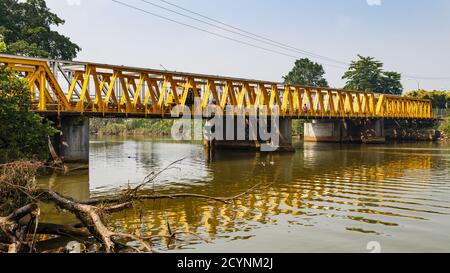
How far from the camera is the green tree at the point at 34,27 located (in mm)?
68812

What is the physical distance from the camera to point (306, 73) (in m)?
152

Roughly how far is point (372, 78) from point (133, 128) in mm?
67620

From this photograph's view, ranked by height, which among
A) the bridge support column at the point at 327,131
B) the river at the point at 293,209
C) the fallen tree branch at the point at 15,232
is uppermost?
the bridge support column at the point at 327,131

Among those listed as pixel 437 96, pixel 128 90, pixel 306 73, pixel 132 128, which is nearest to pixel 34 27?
pixel 128 90

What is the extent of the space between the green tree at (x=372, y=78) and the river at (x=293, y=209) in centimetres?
9557

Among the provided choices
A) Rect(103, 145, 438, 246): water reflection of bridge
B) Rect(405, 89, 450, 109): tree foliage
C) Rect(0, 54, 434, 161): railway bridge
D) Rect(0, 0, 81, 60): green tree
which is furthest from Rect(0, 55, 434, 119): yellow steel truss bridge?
Rect(405, 89, 450, 109): tree foliage

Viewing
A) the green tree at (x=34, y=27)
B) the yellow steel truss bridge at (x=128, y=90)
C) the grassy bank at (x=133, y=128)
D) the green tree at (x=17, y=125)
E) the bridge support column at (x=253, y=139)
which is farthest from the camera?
the grassy bank at (x=133, y=128)

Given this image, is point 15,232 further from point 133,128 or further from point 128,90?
point 133,128

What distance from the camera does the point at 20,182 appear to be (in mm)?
13305

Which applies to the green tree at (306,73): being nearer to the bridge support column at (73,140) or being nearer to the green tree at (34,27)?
the green tree at (34,27)

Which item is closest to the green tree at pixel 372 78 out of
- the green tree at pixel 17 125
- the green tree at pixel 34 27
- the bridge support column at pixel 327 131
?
the bridge support column at pixel 327 131
